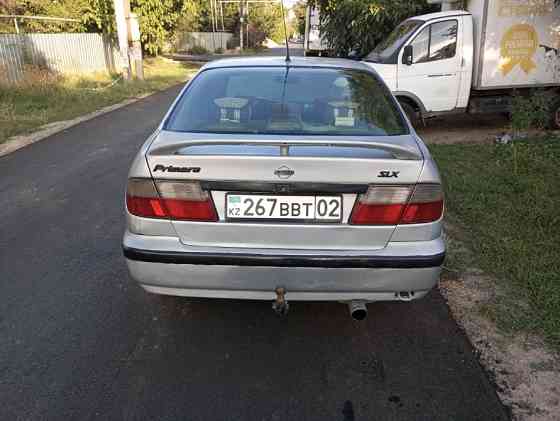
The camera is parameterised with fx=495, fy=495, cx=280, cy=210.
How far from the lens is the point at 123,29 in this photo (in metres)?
17.5

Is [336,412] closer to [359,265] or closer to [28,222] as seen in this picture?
[359,265]

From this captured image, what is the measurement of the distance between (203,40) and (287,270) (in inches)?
1943

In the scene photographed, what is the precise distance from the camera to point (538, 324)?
2990 millimetres

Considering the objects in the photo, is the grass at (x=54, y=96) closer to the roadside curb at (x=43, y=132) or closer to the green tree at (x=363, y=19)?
the roadside curb at (x=43, y=132)

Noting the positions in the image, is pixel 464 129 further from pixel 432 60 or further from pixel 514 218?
pixel 514 218

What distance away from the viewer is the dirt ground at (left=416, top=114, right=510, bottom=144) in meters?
8.55

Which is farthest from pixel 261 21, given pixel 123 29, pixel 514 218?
pixel 514 218

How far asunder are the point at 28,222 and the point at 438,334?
12.7 feet

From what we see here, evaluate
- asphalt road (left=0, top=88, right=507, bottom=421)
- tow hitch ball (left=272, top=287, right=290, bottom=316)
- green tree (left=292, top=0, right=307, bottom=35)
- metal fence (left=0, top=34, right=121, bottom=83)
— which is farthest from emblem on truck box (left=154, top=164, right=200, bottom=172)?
green tree (left=292, top=0, right=307, bottom=35)

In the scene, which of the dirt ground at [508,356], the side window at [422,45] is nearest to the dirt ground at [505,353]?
the dirt ground at [508,356]

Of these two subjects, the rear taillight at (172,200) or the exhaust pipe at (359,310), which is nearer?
the rear taillight at (172,200)

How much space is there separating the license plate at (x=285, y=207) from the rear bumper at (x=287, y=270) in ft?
0.57

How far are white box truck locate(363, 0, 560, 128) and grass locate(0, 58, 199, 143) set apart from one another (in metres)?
7.27

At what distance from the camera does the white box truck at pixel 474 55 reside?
8.16m
